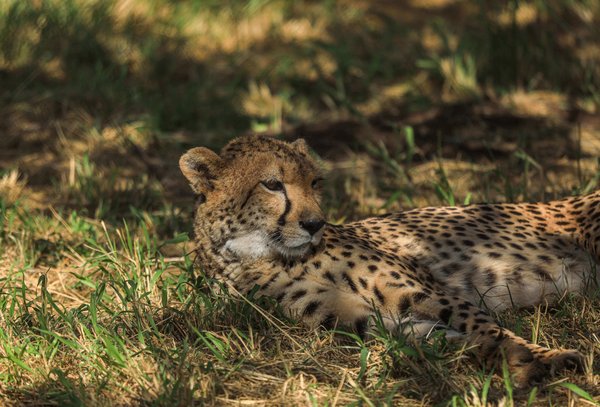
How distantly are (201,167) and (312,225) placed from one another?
0.58 meters

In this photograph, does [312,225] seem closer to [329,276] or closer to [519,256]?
[329,276]

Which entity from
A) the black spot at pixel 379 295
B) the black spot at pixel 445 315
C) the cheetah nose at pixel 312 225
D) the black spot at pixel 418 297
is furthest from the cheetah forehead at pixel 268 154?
the black spot at pixel 445 315

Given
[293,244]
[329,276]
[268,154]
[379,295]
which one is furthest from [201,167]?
[379,295]

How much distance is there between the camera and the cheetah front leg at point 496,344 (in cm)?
328

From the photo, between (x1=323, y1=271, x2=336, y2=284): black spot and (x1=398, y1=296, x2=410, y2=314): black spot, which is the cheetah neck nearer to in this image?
(x1=323, y1=271, x2=336, y2=284): black spot

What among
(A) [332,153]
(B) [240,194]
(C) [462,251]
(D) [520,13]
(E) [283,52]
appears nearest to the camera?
A: (B) [240,194]

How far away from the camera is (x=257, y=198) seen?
3820 millimetres

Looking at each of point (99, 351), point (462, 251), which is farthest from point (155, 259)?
point (462, 251)

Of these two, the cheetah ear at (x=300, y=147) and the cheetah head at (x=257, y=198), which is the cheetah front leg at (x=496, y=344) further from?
the cheetah ear at (x=300, y=147)

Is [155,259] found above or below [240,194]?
below

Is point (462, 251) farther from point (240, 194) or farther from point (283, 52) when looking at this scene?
point (283, 52)

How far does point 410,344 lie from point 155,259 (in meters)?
1.33

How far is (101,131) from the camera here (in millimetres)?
6426

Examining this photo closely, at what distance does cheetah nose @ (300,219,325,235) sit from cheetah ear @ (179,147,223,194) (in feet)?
1.57
